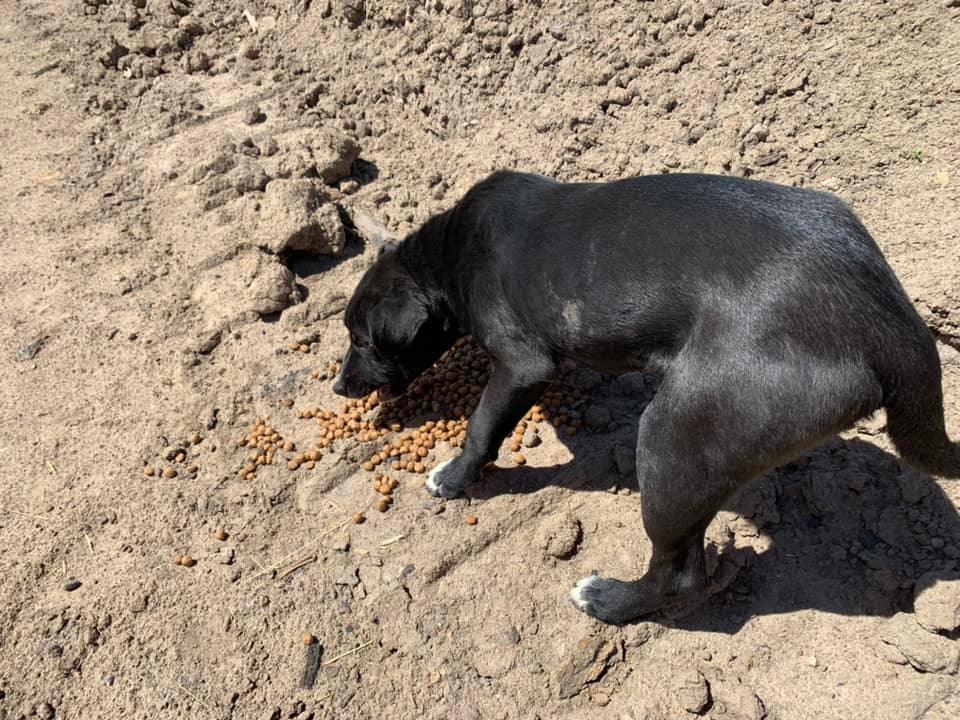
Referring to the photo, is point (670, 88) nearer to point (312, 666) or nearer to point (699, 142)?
point (699, 142)

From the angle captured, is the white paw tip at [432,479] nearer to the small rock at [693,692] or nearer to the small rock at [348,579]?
the small rock at [348,579]

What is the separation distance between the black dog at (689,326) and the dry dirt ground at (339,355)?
1.67ft

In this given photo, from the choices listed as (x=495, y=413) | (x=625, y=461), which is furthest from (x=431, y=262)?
(x=625, y=461)

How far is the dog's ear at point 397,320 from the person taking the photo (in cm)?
407

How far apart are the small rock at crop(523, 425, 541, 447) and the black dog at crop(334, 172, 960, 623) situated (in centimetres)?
46

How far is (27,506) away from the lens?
387 cm

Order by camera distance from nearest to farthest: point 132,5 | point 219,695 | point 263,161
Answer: point 219,695 < point 263,161 < point 132,5

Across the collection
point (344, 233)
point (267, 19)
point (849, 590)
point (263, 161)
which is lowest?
point (849, 590)

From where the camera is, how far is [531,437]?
440 cm

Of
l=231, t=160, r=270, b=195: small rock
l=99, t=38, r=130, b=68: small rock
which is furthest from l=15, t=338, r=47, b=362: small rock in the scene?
l=99, t=38, r=130, b=68: small rock

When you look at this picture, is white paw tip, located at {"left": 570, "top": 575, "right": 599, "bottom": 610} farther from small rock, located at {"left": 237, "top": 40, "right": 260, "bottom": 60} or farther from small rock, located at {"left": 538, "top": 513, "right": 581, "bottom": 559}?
small rock, located at {"left": 237, "top": 40, "right": 260, "bottom": 60}

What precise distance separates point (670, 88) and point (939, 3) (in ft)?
5.72

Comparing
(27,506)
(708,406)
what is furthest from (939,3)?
(27,506)

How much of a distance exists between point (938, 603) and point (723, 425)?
5.27 ft
